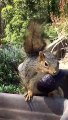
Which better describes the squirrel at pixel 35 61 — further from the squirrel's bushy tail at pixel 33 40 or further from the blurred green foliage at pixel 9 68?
the blurred green foliage at pixel 9 68

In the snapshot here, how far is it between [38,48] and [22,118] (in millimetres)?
579

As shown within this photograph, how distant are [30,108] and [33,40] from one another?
1.75ft

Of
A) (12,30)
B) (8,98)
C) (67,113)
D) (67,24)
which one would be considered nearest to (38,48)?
(8,98)

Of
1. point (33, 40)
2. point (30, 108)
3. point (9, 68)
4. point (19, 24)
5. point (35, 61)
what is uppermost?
point (33, 40)

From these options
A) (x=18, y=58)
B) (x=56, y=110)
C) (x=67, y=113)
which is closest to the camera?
(x=67, y=113)

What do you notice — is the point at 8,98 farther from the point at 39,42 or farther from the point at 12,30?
the point at 12,30

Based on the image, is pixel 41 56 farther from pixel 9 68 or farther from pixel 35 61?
pixel 9 68

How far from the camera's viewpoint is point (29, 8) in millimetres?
7668

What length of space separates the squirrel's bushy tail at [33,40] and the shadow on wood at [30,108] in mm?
473

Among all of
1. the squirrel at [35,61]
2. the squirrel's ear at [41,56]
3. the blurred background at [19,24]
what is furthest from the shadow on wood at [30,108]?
the blurred background at [19,24]

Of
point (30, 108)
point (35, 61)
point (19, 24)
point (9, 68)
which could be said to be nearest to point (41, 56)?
point (35, 61)

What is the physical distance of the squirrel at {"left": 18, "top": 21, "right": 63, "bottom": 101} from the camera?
81.1 inches

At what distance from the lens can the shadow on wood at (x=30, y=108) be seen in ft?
5.65

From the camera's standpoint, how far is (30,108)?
177 centimetres
